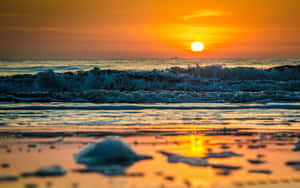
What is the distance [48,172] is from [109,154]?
0.99 metres

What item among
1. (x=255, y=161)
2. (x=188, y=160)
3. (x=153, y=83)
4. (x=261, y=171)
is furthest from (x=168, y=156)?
(x=153, y=83)

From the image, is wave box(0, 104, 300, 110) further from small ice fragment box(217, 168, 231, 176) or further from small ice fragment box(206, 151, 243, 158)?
small ice fragment box(217, 168, 231, 176)

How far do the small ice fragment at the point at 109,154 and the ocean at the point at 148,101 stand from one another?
11.8 ft

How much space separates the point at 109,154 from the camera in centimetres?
586

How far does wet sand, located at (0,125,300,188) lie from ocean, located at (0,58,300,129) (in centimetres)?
117

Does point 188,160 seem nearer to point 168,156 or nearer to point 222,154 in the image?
point 168,156

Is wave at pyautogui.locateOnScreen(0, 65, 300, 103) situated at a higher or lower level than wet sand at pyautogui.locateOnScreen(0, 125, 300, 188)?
higher

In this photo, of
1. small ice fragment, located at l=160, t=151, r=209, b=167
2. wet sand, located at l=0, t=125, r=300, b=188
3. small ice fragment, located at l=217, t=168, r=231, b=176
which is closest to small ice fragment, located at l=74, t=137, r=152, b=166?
wet sand, located at l=0, t=125, r=300, b=188

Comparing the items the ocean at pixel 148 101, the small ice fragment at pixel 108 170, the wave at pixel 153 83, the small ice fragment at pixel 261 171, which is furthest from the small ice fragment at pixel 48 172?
the wave at pixel 153 83

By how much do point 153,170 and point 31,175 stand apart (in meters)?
1.55

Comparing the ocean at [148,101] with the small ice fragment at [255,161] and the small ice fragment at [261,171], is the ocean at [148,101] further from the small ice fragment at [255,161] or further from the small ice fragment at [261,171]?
the small ice fragment at [261,171]

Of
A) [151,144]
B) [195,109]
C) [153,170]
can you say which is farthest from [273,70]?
[153,170]

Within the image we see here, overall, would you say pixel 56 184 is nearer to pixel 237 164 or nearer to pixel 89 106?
pixel 237 164

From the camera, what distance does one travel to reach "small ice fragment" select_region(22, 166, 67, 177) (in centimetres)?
510
